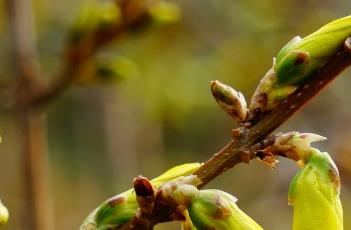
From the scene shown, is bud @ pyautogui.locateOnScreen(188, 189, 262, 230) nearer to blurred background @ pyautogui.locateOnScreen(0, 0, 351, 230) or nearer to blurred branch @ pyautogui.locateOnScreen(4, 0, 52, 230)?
blurred branch @ pyautogui.locateOnScreen(4, 0, 52, 230)

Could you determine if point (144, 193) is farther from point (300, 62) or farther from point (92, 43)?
point (92, 43)

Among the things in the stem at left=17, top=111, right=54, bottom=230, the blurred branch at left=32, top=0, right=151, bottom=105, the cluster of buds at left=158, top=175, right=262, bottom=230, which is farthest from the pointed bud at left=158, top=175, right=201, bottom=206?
the blurred branch at left=32, top=0, right=151, bottom=105

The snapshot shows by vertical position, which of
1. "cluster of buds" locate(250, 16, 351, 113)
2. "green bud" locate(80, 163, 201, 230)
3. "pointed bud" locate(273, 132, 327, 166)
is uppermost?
"cluster of buds" locate(250, 16, 351, 113)

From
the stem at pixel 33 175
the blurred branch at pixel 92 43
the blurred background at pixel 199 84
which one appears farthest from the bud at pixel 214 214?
the blurred background at pixel 199 84

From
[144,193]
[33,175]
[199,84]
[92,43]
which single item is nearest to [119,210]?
[144,193]

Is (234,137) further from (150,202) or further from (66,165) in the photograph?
(66,165)

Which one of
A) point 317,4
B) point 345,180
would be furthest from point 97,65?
point 317,4
